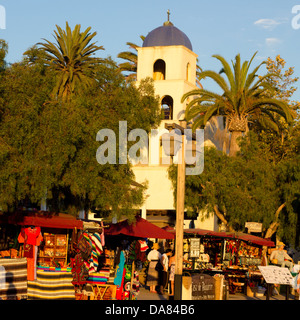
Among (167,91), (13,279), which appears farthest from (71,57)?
(13,279)

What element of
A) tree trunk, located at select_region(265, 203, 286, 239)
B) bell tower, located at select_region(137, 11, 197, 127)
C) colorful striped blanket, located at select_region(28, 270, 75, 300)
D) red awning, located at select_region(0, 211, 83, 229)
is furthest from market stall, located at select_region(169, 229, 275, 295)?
bell tower, located at select_region(137, 11, 197, 127)

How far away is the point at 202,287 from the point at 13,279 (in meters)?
5.31

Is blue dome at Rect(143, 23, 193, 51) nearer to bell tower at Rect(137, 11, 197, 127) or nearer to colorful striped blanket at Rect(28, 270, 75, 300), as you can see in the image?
bell tower at Rect(137, 11, 197, 127)

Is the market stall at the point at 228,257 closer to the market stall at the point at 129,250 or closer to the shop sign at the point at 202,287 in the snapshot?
the market stall at the point at 129,250

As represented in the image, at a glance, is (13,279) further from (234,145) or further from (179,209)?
(234,145)

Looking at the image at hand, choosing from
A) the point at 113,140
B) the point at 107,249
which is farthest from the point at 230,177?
the point at 113,140

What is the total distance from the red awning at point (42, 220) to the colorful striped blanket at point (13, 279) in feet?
17.7

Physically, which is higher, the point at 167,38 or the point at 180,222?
the point at 167,38

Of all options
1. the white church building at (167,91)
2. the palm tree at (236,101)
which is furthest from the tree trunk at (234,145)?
the white church building at (167,91)

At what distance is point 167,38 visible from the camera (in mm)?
43219

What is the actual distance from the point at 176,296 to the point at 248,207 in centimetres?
1543

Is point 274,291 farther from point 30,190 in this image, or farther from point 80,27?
point 80,27

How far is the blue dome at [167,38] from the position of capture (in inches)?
1684

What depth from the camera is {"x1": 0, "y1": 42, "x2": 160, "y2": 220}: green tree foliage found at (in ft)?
64.1
